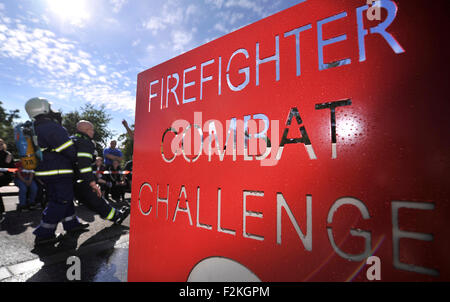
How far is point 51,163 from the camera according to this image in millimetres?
2684

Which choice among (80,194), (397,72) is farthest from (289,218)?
(80,194)

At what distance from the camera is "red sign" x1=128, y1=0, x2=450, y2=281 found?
2.58 feet

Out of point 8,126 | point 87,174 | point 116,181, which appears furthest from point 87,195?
point 8,126

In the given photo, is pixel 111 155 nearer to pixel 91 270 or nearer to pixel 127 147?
pixel 91 270

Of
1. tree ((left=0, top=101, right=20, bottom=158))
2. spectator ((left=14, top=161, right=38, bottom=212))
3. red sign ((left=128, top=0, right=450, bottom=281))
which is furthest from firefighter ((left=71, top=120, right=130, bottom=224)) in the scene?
tree ((left=0, top=101, right=20, bottom=158))

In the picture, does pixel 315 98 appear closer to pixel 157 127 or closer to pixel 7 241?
pixel 157 127

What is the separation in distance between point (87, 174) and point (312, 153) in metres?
2.94

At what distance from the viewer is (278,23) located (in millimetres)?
1153

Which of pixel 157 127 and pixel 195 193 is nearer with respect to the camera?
pixel 195 193

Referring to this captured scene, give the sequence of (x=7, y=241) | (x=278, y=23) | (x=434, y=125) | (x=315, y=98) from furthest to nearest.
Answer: (x=7, y=241) < (x=278, y=23) < (x=315, y=98) < (x=434, y=125)

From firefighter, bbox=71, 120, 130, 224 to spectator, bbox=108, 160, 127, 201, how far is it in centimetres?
278

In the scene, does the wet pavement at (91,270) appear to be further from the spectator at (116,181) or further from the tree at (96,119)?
the tree at (96,119)

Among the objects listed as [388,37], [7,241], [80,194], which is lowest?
[7,241]

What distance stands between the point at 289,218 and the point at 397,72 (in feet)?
2.45
